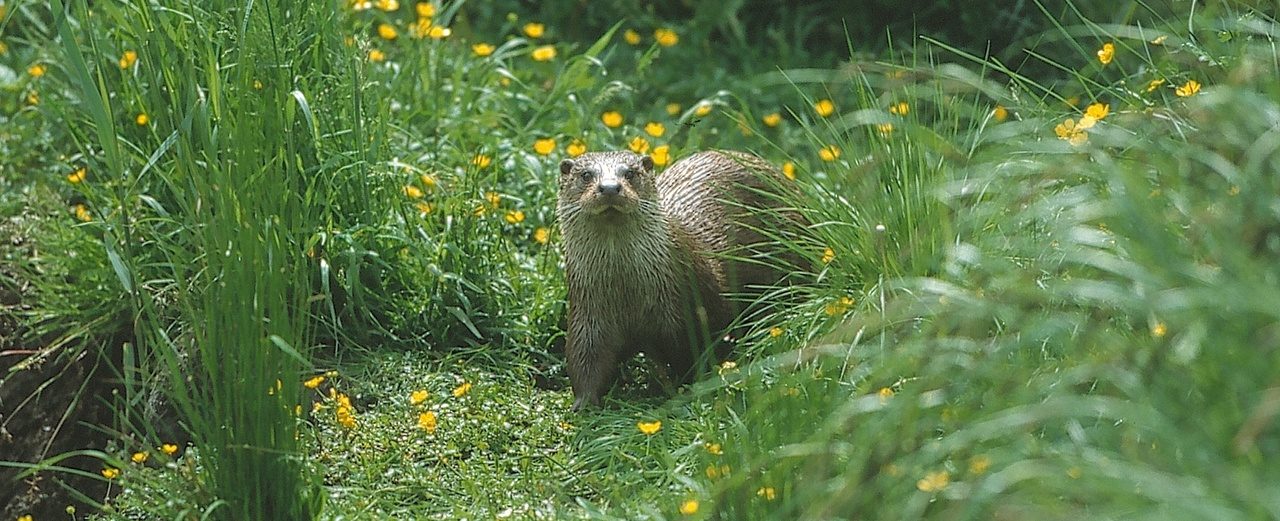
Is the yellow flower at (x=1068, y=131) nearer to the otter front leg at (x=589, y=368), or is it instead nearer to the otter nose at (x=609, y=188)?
the otter nose at (x=609, y=188)

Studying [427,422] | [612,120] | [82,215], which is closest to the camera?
[427,422]

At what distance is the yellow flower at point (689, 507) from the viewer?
8.92ft

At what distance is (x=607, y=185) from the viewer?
3729mm

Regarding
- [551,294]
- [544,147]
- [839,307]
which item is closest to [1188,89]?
[839,307]

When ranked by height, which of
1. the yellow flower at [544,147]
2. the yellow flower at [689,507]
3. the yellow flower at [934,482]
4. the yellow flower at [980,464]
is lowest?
the yellow flower at [544,147]

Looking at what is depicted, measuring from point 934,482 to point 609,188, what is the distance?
4.87ft

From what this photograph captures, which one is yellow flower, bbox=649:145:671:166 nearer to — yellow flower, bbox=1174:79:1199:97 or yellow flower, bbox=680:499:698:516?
yellow flower, bbox=1174:79:1199:97

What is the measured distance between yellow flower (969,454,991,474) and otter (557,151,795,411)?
55.5 inches

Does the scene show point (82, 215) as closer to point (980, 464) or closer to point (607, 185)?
point (607, 185)

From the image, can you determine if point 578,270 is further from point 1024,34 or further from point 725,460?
point 1024,34

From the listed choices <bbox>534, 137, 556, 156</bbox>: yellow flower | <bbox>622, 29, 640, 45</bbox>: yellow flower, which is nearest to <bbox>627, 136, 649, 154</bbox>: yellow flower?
<bbox>534, 137, 556, 156</bbox>: yellow flower

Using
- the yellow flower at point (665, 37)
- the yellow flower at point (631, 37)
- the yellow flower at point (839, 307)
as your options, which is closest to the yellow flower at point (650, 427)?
the yellow flower at point (839, 307)

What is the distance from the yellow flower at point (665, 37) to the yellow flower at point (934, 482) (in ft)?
11.4

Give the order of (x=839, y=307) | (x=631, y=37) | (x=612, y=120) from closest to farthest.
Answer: (x=839, y=307) → (x=612, y=120) → (x=631, y=37)
